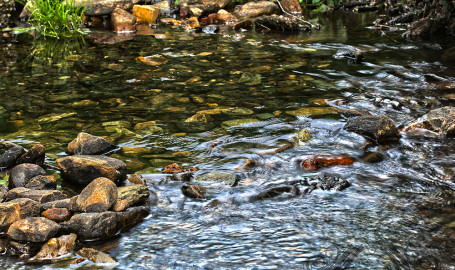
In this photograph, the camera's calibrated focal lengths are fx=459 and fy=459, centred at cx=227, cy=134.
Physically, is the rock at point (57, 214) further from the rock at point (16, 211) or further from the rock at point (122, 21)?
the rock at point (122, 21)

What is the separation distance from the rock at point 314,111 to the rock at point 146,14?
25.9 ft

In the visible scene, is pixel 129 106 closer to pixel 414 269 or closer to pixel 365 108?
pixel 365 108

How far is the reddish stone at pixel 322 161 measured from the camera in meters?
3.95

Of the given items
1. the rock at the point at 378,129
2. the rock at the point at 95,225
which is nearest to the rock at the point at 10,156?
the rock at the point at 95,225

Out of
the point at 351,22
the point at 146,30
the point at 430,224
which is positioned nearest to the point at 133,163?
the point at 430,224

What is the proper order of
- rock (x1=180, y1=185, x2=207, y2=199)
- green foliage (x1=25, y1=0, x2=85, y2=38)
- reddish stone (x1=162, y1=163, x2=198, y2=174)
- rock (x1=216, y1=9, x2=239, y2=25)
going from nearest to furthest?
rock (x1=180, y1=185, x2=207, y2=199) → reddish stone (x1=162, y1=163, x2=198, y2=174) → green foliage (x1=25, y1=0, x2=85, y2=38) → rock (x1=216, y1=9, x2=239, y2=25)

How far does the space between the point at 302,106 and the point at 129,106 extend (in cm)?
208

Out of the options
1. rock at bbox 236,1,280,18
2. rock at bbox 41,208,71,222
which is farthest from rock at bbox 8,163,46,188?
rock at bbox 236,1,280,18

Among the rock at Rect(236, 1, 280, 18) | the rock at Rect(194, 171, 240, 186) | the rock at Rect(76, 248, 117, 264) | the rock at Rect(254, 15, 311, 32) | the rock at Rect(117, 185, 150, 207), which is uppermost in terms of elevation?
the rock at Rect(236, 1, 280, 18)

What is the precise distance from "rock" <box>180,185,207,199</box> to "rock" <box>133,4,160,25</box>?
933 cm

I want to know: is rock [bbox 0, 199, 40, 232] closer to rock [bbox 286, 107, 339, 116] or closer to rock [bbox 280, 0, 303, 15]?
rock [bbox 286, 107, 339, 116]

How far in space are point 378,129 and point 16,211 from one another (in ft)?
10.5

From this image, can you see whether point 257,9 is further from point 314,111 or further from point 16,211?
point 16,211

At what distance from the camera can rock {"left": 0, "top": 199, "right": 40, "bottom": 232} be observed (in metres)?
3.04
